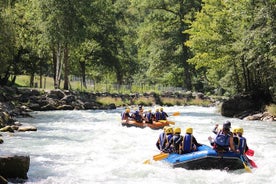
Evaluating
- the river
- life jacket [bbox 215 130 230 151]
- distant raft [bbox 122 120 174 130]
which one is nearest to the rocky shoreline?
the river

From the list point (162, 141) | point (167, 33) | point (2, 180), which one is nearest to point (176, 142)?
point (162, 141)

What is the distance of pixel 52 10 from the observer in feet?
115

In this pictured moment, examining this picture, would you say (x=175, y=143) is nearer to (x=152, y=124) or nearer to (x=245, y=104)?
(x=152, y=124)

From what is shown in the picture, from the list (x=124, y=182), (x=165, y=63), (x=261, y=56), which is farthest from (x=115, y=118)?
(x=165, y=63)

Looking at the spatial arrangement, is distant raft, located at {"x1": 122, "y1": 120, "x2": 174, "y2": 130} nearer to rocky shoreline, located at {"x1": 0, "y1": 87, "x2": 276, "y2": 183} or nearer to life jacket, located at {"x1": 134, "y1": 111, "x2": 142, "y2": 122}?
life jacket, located at {"x1": 134, "y1": 111, "x2": 142, "y2": 122}

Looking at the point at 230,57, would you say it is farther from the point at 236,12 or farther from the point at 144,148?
the point at 144,148

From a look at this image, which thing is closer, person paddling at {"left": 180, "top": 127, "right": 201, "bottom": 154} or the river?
the river

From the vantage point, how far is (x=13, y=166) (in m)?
10.5

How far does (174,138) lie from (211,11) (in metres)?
23.9

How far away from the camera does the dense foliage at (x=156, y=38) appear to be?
25828 mm

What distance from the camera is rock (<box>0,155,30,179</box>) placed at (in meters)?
10.4

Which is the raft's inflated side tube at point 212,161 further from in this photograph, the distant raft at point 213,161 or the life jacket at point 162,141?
the life jacket at point 162,141

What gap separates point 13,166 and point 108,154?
4.77m

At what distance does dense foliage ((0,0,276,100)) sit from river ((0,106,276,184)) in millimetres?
5898
